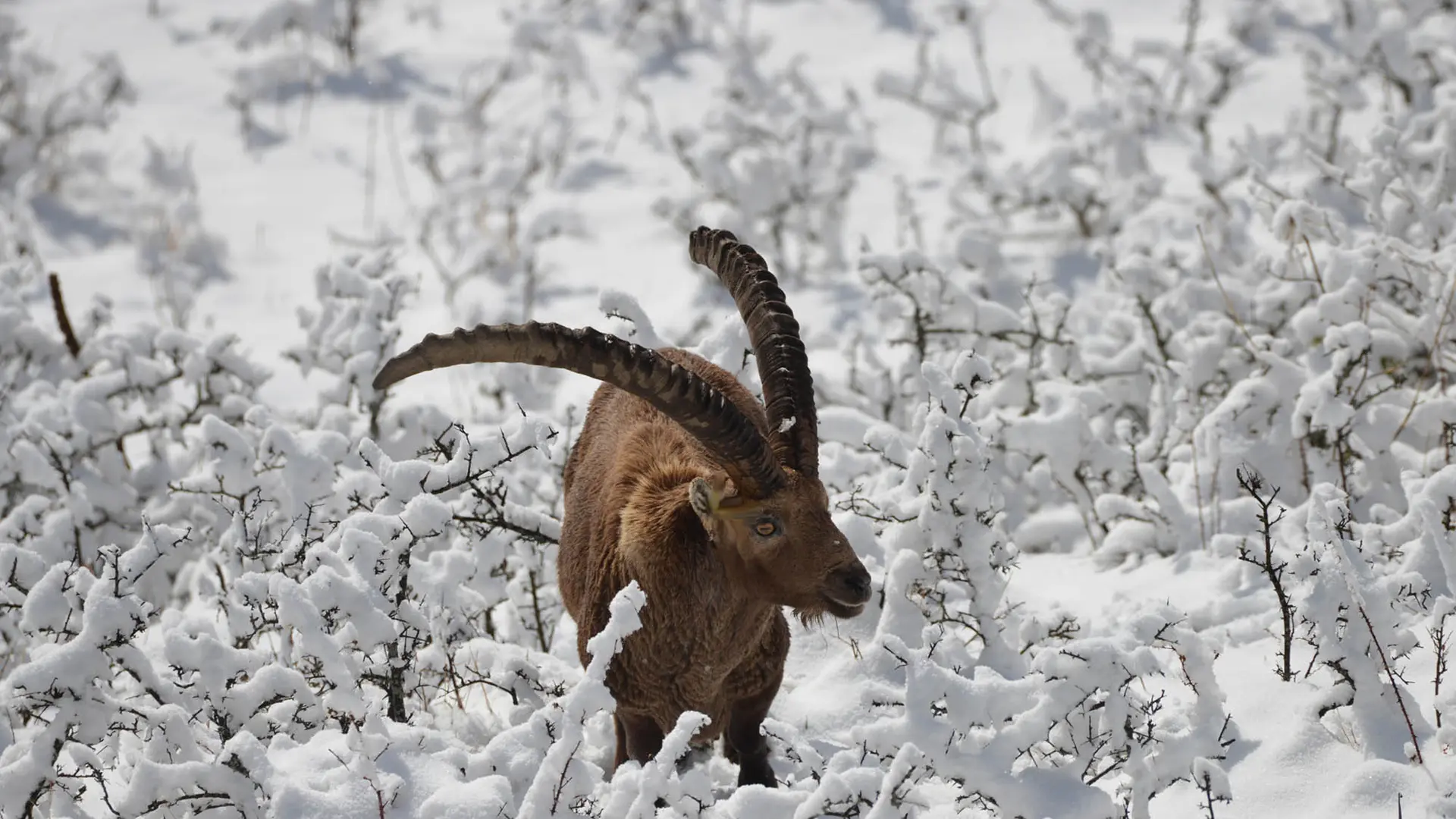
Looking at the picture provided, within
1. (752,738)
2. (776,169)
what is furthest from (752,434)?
(776,169)

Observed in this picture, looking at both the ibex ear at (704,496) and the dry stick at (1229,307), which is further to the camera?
the dry stick at (1229,307)

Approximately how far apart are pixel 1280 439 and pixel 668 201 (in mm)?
5162

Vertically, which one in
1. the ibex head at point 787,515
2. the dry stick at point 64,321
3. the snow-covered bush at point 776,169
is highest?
the snow-covered bush at point 776,169

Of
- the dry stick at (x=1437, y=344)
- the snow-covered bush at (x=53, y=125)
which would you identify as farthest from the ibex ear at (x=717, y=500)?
the snow-covered bush at (x=53, y=125)

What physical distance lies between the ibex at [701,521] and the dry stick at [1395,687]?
1369mm

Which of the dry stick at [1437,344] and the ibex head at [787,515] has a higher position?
the dry stick at [1437,344]

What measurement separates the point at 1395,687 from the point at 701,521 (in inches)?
78.0

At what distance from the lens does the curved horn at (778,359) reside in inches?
151

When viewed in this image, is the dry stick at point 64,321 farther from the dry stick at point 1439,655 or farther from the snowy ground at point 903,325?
the dry stick at point 1439,655

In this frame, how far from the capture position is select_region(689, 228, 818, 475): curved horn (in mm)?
3840

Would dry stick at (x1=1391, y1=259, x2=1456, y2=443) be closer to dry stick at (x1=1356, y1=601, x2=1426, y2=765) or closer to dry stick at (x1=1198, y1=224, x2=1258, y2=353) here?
dry stick at (x1=1198, y1=224, x2=1258, y2=353)

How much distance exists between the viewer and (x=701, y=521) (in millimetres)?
3934

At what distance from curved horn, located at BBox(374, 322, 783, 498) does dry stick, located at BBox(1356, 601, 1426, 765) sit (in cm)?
165

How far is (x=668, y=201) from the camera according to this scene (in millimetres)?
9578
